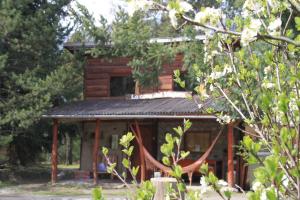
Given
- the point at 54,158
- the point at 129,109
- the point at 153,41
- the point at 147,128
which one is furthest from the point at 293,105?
the point at 147,128

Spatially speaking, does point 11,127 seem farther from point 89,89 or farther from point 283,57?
point 283,57

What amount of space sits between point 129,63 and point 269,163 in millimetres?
18166

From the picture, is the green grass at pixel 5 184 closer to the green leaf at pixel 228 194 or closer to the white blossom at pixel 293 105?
the white blossom at pixel 293 105

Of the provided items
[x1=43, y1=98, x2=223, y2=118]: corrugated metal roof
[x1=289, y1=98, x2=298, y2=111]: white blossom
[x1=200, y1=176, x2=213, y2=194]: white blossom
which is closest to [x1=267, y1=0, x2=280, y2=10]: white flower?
[x1=289, y1=98, x2=298, y2=111]: white blossom

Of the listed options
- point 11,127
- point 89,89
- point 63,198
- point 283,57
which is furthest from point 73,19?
point 283,57

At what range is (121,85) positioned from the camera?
21953 mm

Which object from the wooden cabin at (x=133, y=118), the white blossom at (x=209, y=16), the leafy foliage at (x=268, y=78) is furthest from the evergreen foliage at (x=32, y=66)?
the white blossom at (x=209, y=16)

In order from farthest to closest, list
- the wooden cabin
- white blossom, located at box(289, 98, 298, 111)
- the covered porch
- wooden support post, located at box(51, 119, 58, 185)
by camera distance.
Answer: wooden support post, located at box(51, 119, 58, 185), the wooden cabin, the covered porch, white blossom, located at box(289, 98, 298, 111)

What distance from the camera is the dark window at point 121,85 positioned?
21.9 meters

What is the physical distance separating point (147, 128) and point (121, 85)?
2.08m

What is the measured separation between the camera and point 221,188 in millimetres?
2441

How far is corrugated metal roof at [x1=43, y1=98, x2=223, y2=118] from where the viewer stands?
17062mm

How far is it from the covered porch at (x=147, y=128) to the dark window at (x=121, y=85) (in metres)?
0.67

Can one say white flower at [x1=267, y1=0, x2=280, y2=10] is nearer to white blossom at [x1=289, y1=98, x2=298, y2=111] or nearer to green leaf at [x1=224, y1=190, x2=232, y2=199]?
white blossom at [x1=289, y1=98, x2=298, y2=111]
